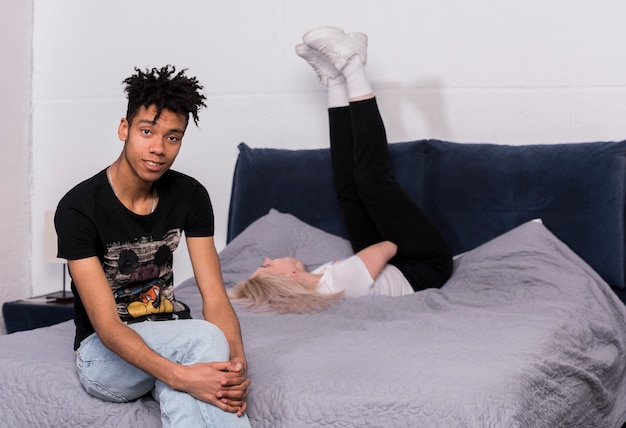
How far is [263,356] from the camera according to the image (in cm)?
218

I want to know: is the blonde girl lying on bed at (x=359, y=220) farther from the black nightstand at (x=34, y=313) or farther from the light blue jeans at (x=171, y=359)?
the black nightstand at (x=34, y=313)

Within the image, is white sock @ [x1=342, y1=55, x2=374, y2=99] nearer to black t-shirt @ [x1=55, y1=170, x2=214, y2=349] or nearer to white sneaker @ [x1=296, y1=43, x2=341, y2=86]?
white sneaker @ [x1=296, y1=43, x2=341, y2=86]

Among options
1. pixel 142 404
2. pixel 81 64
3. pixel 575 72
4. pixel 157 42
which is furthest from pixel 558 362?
pixel 81 64

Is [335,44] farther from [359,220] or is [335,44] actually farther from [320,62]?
[359,220]

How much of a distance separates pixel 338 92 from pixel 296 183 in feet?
1.35

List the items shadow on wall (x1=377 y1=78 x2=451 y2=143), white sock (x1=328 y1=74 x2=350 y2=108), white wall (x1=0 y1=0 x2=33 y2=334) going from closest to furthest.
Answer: white sock (x1=328 y1=74 x2=350 y2=108), shadow on wall (x1=377 y1=78 x2=451 y2=143), white wall (x1=0 y1=0 x2=33 y2=334)

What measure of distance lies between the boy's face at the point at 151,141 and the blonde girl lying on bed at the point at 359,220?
95 centimetres

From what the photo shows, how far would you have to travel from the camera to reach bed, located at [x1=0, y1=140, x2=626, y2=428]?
1.89 metres

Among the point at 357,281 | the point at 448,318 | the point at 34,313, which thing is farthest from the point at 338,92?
the point at 34,313

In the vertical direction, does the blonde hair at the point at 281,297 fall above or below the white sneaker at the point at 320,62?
below

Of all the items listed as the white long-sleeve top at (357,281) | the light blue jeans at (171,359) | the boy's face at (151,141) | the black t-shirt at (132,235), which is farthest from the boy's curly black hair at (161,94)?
the white long-sleeve top at (357,281)

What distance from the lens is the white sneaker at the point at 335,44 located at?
10.8ft

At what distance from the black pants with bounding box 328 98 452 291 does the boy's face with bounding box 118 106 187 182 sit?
4.38ft

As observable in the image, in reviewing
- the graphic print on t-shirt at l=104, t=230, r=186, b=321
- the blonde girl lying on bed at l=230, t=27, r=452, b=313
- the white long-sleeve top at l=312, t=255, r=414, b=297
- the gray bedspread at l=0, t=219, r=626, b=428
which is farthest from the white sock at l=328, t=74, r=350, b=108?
the graphic print on t-shirt at l=104, t=230, r=186, b=321
